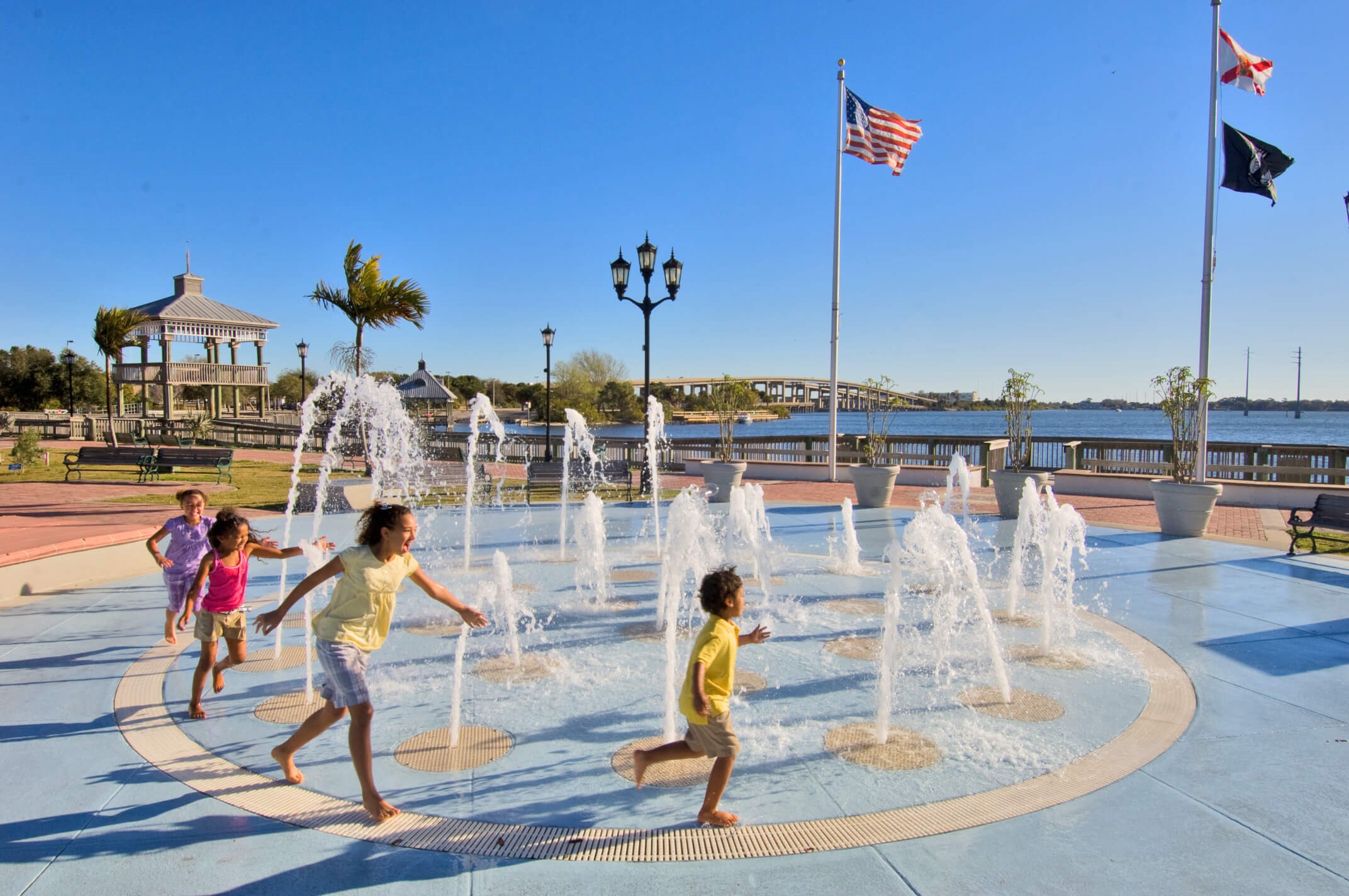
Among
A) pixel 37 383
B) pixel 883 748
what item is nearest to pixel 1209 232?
pixel 883 748

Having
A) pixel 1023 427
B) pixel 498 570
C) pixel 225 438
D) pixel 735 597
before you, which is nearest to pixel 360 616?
pixel 735 597

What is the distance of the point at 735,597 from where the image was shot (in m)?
3.48

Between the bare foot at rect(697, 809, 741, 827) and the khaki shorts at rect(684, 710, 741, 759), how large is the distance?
1.06 feet

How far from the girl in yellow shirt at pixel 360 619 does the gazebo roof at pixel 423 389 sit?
27.5 m

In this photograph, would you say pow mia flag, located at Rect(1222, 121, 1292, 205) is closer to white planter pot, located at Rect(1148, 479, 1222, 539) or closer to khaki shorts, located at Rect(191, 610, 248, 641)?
white planter pot, located at Rect(1148, 479, 1222, 539)

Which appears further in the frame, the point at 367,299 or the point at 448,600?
the point at 367,299

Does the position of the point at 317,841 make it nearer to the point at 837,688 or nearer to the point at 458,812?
the point at 458,812

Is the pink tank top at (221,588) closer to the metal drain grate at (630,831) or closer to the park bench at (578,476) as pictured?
the metal drain grate at (630,831)

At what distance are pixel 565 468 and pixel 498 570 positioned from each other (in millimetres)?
8131

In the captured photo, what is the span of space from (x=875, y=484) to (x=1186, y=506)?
199 inches

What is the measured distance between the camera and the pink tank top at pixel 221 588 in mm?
4844

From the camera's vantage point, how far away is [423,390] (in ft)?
103

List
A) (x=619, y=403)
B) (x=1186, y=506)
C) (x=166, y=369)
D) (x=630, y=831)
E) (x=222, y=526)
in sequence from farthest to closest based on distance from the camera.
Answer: (x=619, y=403)
(x=166, y=369)
(x=1186, y=506)
(x=222, y=526)
(x=630, y=831)

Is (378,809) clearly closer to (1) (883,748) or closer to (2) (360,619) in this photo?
(2) (360,619)
